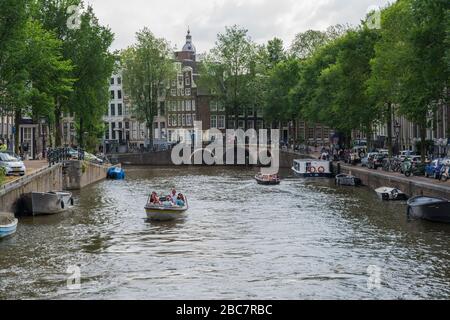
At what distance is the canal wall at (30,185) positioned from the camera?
142ft

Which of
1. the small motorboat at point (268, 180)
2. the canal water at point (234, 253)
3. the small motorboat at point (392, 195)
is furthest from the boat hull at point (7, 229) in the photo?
the small motorboat at point (268, 180)

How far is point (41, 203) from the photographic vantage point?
48688 mm

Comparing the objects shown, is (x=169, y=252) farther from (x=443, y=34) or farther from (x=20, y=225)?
(x=443, y=34)

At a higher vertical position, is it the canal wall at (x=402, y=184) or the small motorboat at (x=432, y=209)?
the canal wall at (x=402, y=184)

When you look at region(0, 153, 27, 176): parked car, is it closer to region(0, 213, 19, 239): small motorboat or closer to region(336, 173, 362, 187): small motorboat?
region(0, 213, 19, 239): small motorboat

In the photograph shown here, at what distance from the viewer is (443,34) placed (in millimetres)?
49594

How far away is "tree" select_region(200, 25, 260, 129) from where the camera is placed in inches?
4958

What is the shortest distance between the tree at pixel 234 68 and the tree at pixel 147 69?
6648mm

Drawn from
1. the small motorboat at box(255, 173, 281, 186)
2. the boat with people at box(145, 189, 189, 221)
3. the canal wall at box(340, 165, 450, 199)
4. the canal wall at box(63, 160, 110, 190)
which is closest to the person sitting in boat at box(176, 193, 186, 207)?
the boat with people at box(145, 189, 189, 221)

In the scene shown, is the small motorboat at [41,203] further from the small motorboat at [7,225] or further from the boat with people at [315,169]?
the boat with people at [315,169]

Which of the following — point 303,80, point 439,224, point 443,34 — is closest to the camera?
point 439,224

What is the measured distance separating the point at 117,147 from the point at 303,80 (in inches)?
1491

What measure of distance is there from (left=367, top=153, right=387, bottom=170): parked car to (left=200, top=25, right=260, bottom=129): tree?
161 feet

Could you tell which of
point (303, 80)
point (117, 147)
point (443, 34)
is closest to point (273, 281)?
point (443, 34)
